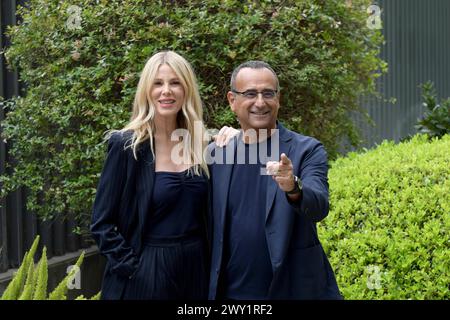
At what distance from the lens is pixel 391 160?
184 inches

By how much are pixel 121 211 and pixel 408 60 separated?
11.7m

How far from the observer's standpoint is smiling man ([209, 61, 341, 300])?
2.66 meters

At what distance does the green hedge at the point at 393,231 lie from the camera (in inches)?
147

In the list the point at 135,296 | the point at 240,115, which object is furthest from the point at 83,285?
the point at 240,115

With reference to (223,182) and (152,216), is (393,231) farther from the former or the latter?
(152,216)

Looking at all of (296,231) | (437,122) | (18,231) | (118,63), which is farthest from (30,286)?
(437,122)

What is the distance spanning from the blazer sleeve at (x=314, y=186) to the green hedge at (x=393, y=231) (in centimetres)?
125

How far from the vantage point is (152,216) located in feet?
9.86

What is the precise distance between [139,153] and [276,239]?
0.81 m

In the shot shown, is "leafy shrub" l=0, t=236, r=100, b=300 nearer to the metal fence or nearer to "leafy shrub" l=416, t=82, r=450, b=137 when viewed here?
the metal fence

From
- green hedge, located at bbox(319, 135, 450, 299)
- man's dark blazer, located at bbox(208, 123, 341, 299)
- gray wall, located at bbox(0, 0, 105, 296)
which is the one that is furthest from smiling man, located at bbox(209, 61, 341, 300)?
gray wall, located at bbox(0, 0, 105, 296)

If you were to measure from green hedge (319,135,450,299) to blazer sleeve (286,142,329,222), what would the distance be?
125cm

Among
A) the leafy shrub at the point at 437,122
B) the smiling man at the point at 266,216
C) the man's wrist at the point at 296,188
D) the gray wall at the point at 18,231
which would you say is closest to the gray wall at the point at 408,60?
the leafy shrub at the point at 437,122
